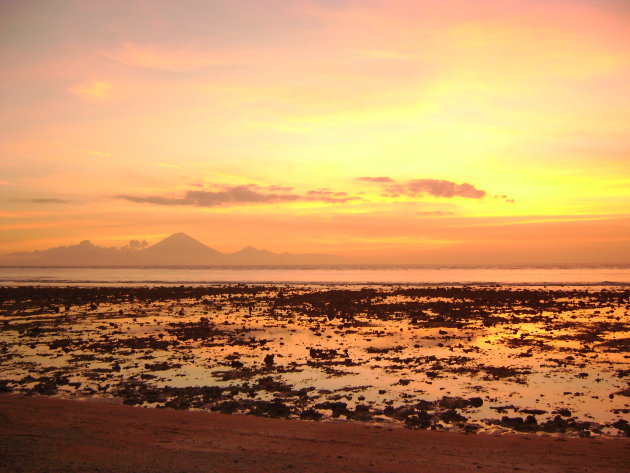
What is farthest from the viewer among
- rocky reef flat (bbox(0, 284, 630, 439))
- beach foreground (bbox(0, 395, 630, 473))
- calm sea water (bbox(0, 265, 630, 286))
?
calm sea water (bbox(0, 265, 630, 286))

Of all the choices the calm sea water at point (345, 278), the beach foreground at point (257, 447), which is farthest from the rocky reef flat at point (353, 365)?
the calm sea water at point (345, 278)

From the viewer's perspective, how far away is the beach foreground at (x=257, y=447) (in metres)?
8.77

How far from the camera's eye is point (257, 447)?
31.9 feet

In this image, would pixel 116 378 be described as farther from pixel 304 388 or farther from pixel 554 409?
pixel 554 409

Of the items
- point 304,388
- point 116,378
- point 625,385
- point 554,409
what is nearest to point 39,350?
point 116,378

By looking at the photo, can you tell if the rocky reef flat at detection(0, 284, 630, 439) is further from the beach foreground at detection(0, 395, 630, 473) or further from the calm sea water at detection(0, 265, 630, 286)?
the calm sea water at detection(0, 265, 630, 286)

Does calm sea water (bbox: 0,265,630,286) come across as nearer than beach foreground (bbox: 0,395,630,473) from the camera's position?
No

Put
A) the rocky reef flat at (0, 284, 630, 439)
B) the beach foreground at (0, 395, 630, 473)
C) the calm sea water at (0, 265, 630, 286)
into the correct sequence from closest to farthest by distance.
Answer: the beach foreground at (0, 395, 630, 473)
the rocky reef flat at (0, 284, 630, 439)
the calm sea water at (0, 265, 630, 286)

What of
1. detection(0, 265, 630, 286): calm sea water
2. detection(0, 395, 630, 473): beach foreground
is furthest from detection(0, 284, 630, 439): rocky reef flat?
Answer: detection(0, 265, 630, 286): calm sea water

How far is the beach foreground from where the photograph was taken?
8.77m

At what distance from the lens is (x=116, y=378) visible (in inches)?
641

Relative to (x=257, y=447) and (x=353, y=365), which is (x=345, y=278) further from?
(x=257, y=447)

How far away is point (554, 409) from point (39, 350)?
20345 mm

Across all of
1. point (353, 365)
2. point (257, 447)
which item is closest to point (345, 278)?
point (353, 365)
